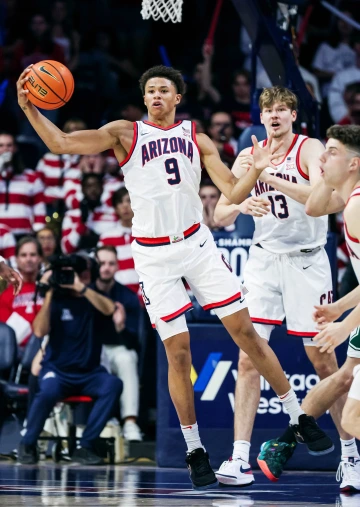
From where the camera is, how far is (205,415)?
9.06 m

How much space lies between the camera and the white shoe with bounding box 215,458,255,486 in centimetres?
732

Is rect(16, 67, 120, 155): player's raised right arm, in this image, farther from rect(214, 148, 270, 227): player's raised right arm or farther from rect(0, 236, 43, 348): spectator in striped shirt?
rect(0, 236, 43, 348): spectator in striped shirt

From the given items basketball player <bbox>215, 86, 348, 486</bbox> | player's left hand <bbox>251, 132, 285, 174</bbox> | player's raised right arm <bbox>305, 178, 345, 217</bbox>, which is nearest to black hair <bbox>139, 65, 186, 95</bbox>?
basketball player <bbox>215, 86, 348, 486</bbox>

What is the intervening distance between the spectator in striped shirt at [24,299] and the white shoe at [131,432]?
4.63 feet

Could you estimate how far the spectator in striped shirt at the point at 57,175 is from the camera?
11.9 metres

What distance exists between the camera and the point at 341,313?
575 centimetres

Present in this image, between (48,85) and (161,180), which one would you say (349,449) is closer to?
(161,180)

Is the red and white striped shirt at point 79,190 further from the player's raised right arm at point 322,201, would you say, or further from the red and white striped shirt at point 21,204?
the player's raised right arm at point 322,201

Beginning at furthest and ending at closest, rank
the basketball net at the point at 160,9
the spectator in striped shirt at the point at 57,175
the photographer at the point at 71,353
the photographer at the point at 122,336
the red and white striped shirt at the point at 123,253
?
the spectator in striped shirt at the point at 57,175, the red and white striped shirt at the point at 123,253, the photographer at the point at 122,336, the photographer at the point at 71,353, the basketball net at the point at 160,9

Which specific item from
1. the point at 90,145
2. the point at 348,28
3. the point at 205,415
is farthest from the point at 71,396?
the point at 348,28

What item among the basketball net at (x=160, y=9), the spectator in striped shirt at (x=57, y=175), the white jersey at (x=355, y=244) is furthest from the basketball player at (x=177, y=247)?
the spectator in striped shirt at (x=57, y=175)

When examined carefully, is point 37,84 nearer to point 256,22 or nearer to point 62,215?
point 256,22

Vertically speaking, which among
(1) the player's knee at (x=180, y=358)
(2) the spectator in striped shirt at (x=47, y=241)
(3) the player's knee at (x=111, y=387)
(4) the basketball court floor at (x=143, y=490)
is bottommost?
(4) the basketball court floor at (x=143, y=490)

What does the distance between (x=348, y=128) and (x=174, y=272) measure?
59.1 inches
